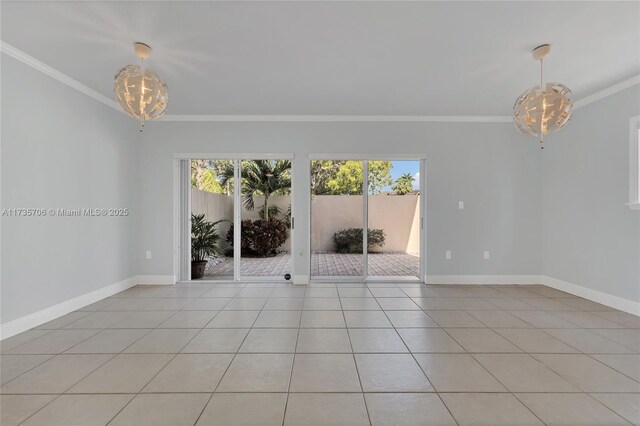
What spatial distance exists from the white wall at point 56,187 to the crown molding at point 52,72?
6 cm

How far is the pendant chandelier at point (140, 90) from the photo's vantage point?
2.48 metres

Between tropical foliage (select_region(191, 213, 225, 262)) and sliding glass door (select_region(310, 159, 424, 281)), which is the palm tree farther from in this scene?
tropical foliage (select_region(191, 213, 225, 262))

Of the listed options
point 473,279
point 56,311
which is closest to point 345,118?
point 473,279

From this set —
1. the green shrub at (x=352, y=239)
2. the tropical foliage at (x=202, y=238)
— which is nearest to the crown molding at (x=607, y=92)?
the green shrub at (x=352, y=239)

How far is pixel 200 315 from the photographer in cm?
332

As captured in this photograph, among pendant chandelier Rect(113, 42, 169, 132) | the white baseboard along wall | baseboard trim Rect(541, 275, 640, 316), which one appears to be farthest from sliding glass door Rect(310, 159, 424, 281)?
pendant chandelier Rect(113, 42, 169, 132)

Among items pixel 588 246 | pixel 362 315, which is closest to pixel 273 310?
pixel 362 315

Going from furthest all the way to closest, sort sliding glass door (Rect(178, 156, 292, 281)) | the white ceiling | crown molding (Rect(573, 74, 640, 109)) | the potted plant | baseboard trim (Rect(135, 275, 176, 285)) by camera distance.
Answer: the potted plant, sliding glass door (Rect(178, 156, 292, 281)), baseboard trim (Rect(135, 275, 176, 285)), crown molding (Rect(573, 74, 640, 109)), the white ceiling

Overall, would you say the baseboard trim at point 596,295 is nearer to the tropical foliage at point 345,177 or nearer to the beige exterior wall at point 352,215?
the beige exterior wall at point 352,215

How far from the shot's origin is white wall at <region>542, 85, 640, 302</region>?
346 centimetres

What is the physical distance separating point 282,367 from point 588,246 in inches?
167

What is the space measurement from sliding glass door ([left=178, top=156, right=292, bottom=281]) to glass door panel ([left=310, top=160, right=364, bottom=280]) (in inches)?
18.3

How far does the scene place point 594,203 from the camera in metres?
3.85

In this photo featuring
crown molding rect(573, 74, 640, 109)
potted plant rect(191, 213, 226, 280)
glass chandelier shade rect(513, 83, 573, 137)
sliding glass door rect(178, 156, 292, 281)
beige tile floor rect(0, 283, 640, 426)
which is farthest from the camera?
potted plant rect(191, 213, 226, 280)
